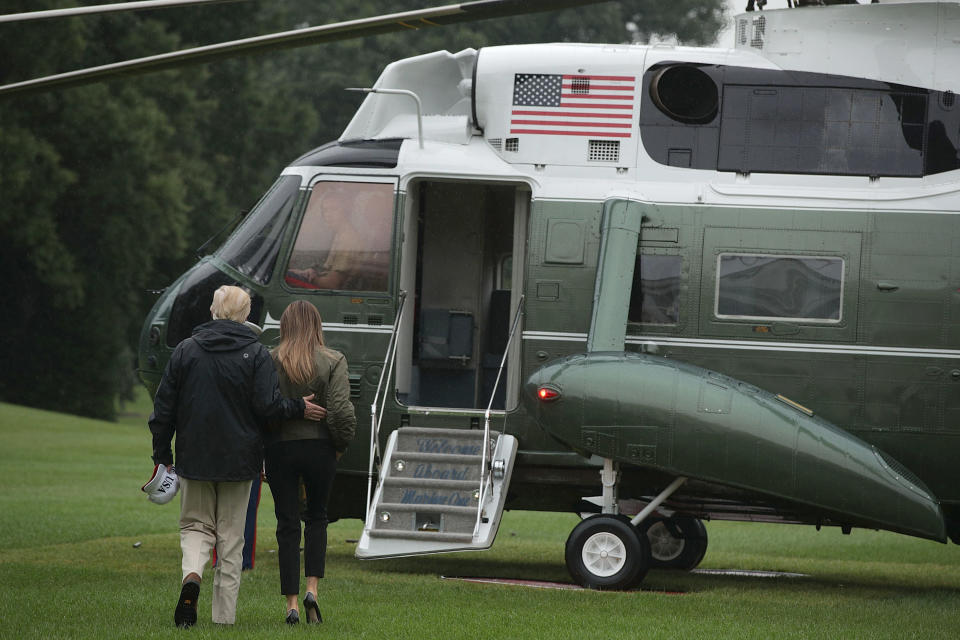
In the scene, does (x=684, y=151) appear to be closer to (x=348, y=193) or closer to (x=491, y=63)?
(x=491, y=63)

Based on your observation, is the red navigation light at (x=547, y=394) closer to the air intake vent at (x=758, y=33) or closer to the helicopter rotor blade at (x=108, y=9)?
the air intake vent at (x=758, y=33)

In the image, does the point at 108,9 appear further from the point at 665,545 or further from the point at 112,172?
the point at 112,172

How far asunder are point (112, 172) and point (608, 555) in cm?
2820

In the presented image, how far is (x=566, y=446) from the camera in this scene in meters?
9.74

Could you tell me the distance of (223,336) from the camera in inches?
295

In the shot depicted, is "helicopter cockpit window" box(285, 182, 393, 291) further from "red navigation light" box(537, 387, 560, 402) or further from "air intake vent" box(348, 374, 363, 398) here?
"red navigation light" box(537, 387, 560, 402)

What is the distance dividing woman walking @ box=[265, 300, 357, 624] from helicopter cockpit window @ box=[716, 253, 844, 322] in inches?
145

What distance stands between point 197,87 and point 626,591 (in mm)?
34659

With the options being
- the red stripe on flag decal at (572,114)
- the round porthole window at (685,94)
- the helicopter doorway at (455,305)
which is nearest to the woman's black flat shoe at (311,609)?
the helicopter doorway at (455,305)

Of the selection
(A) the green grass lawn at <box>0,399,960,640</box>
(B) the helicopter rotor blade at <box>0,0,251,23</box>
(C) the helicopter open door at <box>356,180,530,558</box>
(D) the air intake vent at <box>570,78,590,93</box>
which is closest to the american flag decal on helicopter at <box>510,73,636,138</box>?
(D) the air intake vent at <box>570,78,590,93</box>

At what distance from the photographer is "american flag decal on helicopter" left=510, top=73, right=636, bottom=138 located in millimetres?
10586

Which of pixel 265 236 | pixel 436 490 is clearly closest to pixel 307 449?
pixel 436 490

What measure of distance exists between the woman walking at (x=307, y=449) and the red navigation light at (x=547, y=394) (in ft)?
6.71

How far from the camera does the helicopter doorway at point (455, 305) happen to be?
11.5m
